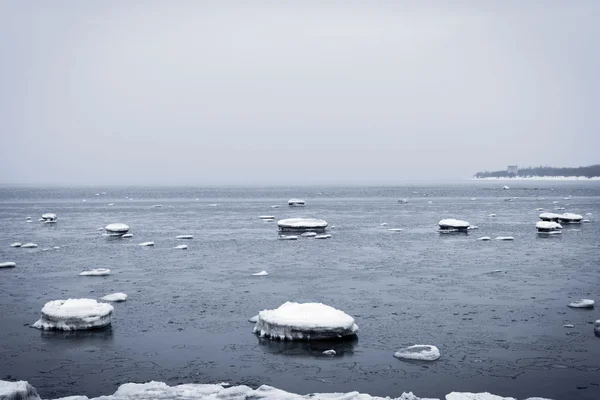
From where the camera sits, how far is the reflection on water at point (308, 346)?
12.4 metres

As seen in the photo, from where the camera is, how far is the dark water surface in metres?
11.0

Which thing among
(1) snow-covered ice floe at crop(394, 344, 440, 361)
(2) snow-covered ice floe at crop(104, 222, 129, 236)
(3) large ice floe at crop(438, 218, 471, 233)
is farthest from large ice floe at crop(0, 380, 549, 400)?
(3) large ice floe at crop(438, 218, 471, 233)

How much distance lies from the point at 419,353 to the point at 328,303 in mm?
5189

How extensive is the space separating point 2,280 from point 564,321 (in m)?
18.5

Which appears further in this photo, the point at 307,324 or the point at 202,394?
the point at 307,324

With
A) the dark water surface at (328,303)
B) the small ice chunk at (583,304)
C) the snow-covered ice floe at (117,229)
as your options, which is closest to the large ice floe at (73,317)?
the dark water surface at (328,303)

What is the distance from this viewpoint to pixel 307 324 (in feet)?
42.7

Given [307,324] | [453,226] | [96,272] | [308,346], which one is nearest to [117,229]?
[96,272]

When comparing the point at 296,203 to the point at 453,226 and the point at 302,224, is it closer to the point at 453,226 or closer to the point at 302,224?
the point at 302,224

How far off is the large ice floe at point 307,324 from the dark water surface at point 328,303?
1.13ft

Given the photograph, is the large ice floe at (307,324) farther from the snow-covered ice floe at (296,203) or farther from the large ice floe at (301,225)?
the snow-covered ice floe at (296,203)


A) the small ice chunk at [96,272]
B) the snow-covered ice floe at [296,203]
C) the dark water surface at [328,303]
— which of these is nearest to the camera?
the dark water surface at [328,303]

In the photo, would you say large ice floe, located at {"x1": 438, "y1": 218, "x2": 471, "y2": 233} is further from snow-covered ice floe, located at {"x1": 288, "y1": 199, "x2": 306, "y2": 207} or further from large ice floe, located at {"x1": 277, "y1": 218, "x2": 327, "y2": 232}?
snow-covered ice floe, located at {"x1": 288, "y1": 199, "x2": 306, "y2": 207}

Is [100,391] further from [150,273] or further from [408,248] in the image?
[408,248]
